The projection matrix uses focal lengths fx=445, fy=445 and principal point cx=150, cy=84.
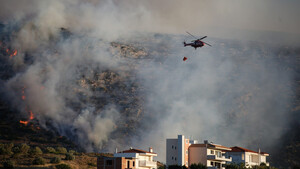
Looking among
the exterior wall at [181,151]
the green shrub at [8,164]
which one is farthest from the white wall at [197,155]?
the green shrub at [8,164]

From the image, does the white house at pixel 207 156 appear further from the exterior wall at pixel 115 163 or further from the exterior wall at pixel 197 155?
the exterior wall at pixel 115 163

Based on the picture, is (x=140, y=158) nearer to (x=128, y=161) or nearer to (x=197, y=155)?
(x=128, y=161)

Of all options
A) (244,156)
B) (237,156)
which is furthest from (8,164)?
(244,156)

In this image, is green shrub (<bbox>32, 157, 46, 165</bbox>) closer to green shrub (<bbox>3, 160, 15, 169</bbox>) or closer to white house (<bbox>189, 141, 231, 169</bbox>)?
green shrub (<bbox>3, 160, 15, 169</bbox>)

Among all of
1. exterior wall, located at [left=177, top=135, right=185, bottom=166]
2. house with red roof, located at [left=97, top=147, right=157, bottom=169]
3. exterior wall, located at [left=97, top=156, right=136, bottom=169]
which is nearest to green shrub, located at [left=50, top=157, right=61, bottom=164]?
house with red roof, located at [left=97, top=147, right=157, bottom=169]

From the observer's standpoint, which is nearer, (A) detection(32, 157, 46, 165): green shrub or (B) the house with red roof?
(B) the house with red roof

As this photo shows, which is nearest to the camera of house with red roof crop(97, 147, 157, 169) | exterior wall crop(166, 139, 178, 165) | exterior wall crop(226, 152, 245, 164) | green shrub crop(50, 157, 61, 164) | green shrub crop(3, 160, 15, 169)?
house with red roof crop(97, 147, 157, 169)

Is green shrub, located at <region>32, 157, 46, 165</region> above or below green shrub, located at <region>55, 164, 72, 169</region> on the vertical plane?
above
